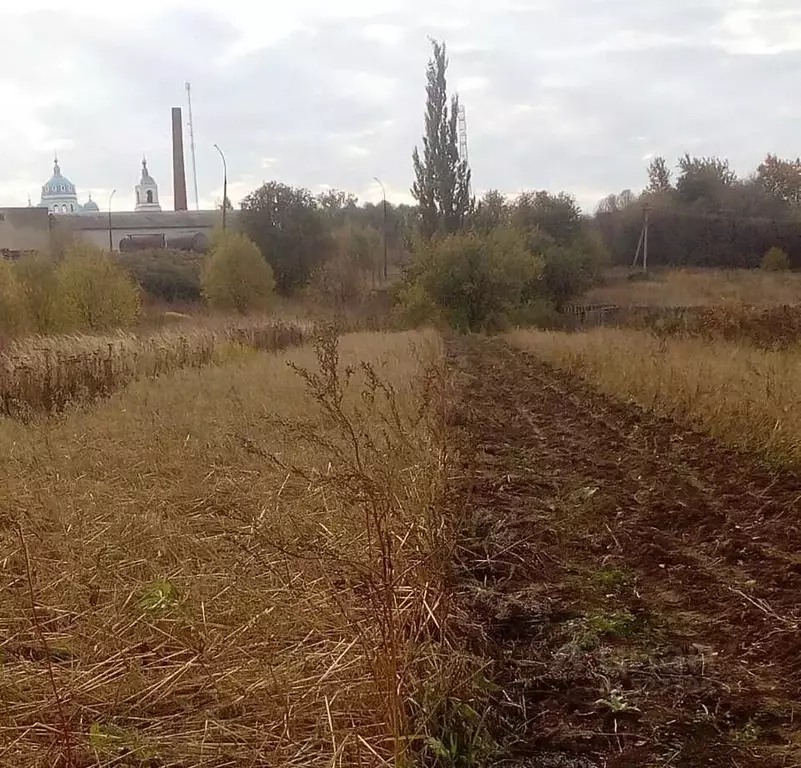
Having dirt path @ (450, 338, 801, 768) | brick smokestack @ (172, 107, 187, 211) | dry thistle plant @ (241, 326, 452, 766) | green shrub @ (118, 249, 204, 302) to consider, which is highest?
brick smokestack @ (172, 107, 187, 211)

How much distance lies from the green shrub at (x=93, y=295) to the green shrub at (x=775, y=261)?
3489cm

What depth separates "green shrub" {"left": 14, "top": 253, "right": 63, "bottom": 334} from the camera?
859 inches

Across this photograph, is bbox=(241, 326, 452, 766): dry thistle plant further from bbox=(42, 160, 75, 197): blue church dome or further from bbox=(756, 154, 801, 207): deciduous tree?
bbox=(42, 160, 75, 197): blue church dome

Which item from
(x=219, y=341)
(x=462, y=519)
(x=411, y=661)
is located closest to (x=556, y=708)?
(x=411, y=661)

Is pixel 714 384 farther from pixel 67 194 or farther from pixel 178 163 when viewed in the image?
pixel 67 194

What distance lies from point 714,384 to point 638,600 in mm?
5658

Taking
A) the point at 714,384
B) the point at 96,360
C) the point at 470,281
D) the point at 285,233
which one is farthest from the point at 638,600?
the point at 285,233

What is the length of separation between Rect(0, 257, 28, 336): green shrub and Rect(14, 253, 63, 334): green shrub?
302 mm

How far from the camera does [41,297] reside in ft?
72.2

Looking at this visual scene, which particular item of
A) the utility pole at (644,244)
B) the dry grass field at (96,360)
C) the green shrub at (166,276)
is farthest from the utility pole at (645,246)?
the dry grass field at (96,360)

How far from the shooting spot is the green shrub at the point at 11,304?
20469 mm

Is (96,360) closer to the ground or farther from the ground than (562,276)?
closer to the ground

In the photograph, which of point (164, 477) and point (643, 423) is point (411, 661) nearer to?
point (164, 477)

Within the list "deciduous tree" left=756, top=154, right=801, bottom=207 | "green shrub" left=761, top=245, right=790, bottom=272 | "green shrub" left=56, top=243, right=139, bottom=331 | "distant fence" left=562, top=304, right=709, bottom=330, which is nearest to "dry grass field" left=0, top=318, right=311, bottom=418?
"green shrub" left=56, top=243, right=139, bottom=331
